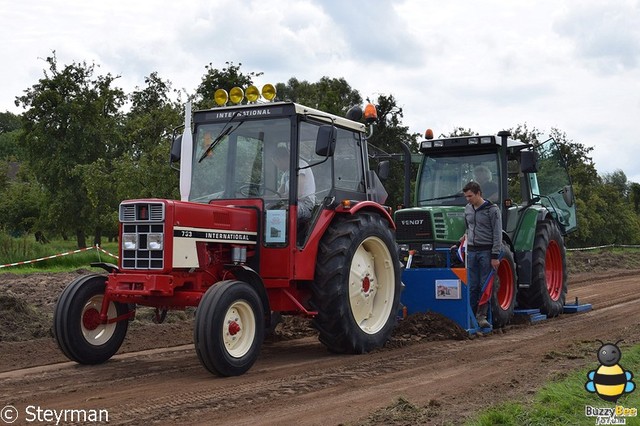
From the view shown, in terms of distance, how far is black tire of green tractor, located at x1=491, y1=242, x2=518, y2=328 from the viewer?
33.1 feet

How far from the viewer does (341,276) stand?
25.4ft

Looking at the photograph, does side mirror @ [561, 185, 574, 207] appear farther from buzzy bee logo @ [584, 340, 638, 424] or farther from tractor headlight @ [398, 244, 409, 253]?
buzzy bee logo @ [584, 340, 638, 424]

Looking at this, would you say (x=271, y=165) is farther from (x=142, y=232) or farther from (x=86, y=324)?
(x=86, y=324)

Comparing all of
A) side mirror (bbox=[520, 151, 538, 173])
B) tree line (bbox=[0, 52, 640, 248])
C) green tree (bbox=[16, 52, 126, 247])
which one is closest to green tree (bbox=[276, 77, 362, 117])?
tree line (bbox=[0, 52, 640, 248])

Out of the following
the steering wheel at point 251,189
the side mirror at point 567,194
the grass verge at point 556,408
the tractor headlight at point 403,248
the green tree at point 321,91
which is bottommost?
the grass verge at point 556,408

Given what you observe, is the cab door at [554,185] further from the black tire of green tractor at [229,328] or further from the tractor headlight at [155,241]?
the tractor headlight at [155,241]

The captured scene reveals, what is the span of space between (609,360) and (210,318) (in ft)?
10.2

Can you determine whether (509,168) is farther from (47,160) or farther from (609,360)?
(47,160)

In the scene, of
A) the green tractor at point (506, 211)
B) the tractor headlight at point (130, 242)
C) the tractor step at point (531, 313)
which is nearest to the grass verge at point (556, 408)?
the tractor headlight at point (130, 242)

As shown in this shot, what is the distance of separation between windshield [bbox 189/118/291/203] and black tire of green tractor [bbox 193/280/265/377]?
1252 mm

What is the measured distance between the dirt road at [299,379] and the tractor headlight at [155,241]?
114cm

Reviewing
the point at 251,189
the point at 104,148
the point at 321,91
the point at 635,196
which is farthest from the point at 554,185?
the point at 635,196

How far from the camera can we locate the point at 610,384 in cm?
522

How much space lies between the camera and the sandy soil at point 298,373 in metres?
5.50
